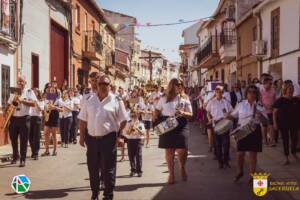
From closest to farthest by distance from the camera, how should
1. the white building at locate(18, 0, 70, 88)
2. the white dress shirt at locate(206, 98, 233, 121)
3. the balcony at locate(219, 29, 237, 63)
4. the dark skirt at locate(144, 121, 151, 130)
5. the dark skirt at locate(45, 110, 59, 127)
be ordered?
the white dress shirt at locate(206, 98, 233, 121) < the dark skirt at locate(45, 110, 59, 127) < the dark skirt at locate(144, 121, 151, 130) < the white building at locate(18, 0, 70, 88) < the balcony at locate(219, 29, 237, 63)

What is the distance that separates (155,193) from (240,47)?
21825 millimetres

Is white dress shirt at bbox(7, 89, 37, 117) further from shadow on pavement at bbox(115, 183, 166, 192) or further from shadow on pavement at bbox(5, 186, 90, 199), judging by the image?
shadow on pavement at bbox(115, 183, 166, 192)

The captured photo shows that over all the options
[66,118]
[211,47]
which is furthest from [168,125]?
[211,47]

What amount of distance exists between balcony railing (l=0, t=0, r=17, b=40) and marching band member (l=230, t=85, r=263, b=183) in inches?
342

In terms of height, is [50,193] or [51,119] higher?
[51,119]

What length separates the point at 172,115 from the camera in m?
8.33

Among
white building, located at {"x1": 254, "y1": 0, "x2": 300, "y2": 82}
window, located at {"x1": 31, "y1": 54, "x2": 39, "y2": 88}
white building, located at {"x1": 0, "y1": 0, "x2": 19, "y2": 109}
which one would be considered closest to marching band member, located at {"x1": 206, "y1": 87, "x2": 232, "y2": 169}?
white building, located at {"x1": 0, "y1": 0, "x2": 19, "y2": 109}

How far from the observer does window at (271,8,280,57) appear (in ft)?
65.2

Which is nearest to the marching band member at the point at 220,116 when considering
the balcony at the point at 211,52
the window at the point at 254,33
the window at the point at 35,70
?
the window at the point at 35,70

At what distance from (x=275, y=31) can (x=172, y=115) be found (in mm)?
13355

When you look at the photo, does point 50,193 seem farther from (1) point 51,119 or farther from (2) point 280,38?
(2) point 280,38

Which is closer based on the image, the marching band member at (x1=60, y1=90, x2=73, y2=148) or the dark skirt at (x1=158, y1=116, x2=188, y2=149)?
the dark skirt at (x1=158, y1=116, x2=188, y2=149)

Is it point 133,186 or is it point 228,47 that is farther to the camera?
point 228,47

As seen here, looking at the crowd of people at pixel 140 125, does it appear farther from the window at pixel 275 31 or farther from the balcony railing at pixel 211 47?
the balcony railing at pixel 211 47
